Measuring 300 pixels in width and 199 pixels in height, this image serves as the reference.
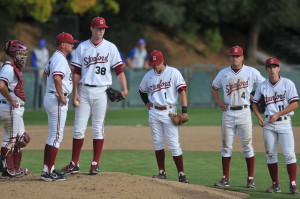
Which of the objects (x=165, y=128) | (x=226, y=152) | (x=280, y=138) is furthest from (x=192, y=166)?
(x=280, y=138)

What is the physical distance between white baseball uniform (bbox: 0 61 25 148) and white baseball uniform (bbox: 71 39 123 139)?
0.80 m

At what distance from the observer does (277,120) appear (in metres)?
9.92

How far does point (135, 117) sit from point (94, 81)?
1237 cm

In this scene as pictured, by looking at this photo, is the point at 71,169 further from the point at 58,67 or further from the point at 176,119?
the point at 176,119

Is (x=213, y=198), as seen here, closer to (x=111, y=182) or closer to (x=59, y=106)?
(x=111, y=182)

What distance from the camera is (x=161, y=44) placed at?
3616 cm

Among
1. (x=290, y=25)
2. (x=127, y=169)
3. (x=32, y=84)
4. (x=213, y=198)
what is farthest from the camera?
(x=290, y=25)

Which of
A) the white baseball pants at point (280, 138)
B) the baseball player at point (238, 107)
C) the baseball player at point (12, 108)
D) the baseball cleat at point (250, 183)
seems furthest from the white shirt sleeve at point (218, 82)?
the baseball player at point (12, 108)

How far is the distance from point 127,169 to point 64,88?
286 cm

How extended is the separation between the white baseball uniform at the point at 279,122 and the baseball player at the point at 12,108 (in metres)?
3.36

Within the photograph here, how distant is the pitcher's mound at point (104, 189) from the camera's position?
8.48 metres

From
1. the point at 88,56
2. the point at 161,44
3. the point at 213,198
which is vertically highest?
the point at 161,44

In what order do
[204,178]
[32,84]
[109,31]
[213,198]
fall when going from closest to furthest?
1. [213,198]
2. [204,178]
3. [32,84]
4. [109,31]

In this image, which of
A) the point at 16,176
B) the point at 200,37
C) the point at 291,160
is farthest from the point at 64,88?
the point at 200,37
